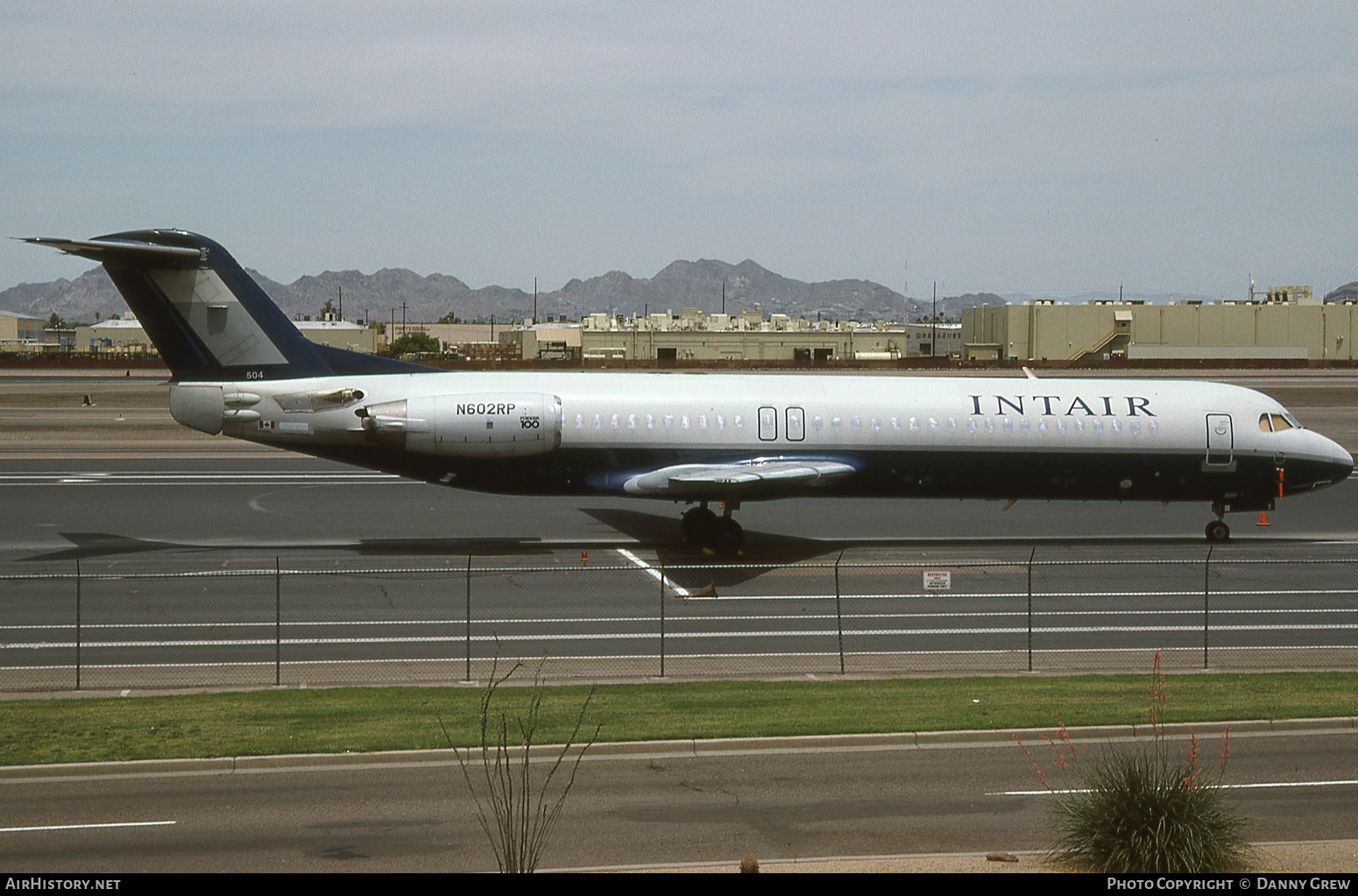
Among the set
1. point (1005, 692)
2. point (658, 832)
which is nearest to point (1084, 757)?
point (1005, 692)

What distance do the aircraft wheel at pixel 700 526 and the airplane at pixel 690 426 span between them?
2.3 inches

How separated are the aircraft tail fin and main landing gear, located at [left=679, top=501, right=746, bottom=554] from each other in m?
8.70

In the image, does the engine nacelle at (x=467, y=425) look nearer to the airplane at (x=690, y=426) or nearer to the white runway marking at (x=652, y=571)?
the airplane at (x=690, y=426)

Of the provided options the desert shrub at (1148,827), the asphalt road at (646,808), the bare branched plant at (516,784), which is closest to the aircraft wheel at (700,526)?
the bare branched plant at (516,784)

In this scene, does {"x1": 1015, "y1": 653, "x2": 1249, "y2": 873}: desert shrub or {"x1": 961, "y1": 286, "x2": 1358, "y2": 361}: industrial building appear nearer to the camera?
{"x1": 1015, "y1": 653, "x2": 1249, "y2": 873}: desert shrub

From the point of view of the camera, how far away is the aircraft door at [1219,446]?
32.7 meters

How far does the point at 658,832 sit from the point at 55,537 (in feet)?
85.3

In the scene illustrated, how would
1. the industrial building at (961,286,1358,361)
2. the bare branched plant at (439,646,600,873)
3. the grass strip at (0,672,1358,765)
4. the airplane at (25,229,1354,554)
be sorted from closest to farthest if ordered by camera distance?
1. the bare branched plant at (439,646,600,873)
2. the grass strip at (0,672,1358,765)
3. the airplane at (25,229,1354,554)
4. the industrial building at (961,286,1358,361)

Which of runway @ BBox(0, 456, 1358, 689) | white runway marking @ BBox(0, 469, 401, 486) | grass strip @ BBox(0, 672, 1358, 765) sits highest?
white runway marking @ BBox(0, 469, 401, 486)

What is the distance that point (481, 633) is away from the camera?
23000 millimetres

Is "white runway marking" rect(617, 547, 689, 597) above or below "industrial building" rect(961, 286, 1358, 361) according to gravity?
below

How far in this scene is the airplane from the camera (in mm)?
30672

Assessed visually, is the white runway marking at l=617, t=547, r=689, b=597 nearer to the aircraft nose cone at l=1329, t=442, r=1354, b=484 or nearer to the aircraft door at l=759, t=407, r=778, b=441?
the aircraft door at l=759, t=407, r=778, b=441

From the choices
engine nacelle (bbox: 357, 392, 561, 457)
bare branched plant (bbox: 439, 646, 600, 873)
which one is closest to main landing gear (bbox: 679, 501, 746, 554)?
engine nacelle (bbox: 357, 392, 561, 457)
